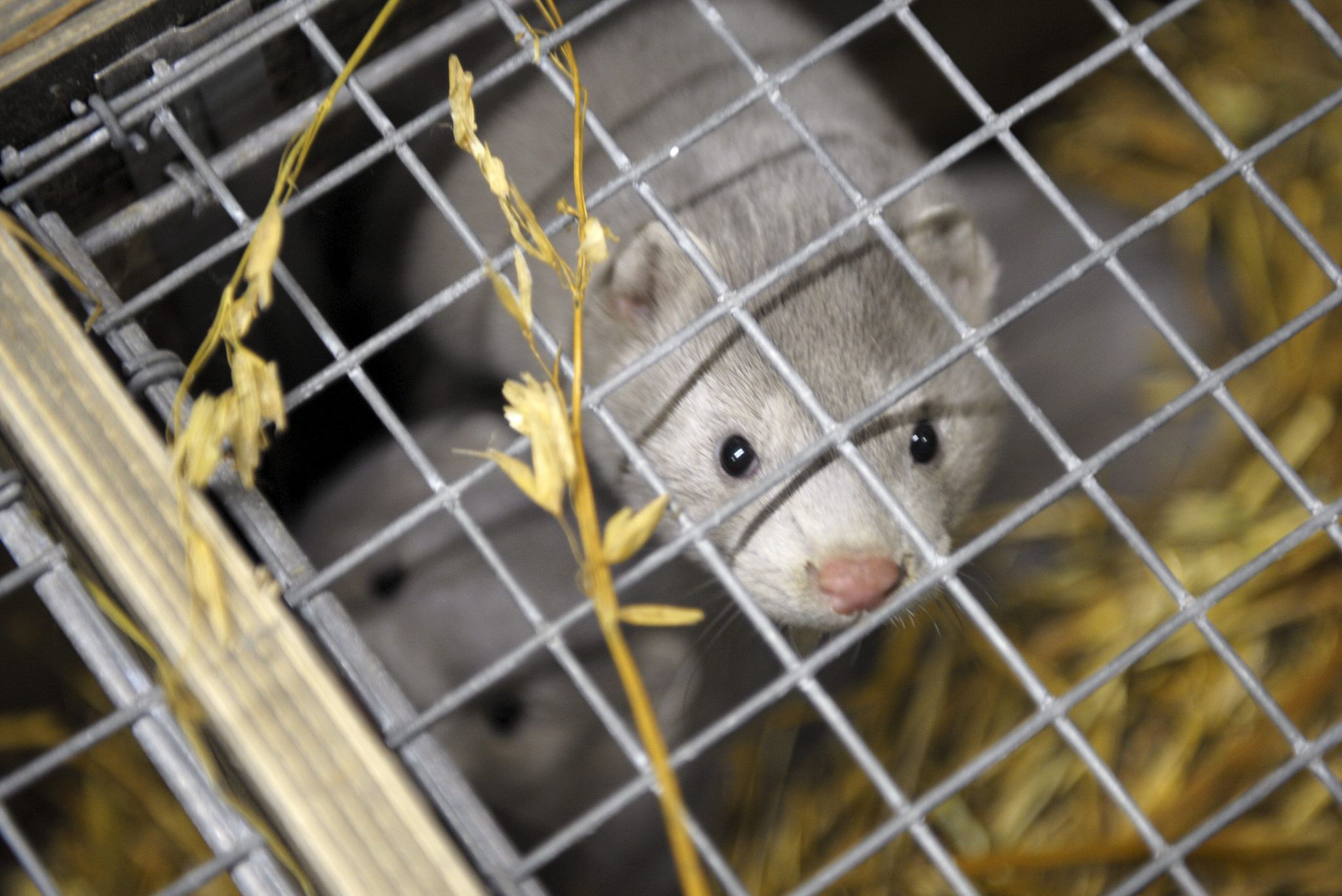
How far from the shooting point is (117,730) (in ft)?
2.72

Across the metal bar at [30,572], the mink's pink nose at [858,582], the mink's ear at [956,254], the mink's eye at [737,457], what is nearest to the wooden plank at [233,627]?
the metal bar at [30,572]

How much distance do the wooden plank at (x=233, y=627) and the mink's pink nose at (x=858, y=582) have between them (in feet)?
1.57

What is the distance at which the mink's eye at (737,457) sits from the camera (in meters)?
1.29

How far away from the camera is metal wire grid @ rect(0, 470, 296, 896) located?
0.80 m

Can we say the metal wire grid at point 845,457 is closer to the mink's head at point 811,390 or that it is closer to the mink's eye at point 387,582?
the mink's head at point 811,390

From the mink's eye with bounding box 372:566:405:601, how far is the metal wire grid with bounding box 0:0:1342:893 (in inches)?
22.0

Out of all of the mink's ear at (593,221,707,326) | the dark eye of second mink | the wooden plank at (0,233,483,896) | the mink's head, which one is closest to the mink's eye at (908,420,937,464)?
the mink's head

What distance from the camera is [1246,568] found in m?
0.86

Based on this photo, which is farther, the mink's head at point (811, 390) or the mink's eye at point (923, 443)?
the mink's eye at point (923, 443)

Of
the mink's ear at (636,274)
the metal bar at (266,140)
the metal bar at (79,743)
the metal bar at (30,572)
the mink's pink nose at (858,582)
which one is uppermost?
the metal bar at (266,140)

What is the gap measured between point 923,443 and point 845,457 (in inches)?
17.5

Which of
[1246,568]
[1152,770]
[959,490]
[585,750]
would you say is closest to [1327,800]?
[1152,770]

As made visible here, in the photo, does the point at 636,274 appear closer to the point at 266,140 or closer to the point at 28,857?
the point at 266,140

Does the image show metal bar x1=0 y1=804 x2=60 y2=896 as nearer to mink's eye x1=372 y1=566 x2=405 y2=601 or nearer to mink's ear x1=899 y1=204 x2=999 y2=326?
mink's eye x1=372 y1=566 x2=405 y2=601
